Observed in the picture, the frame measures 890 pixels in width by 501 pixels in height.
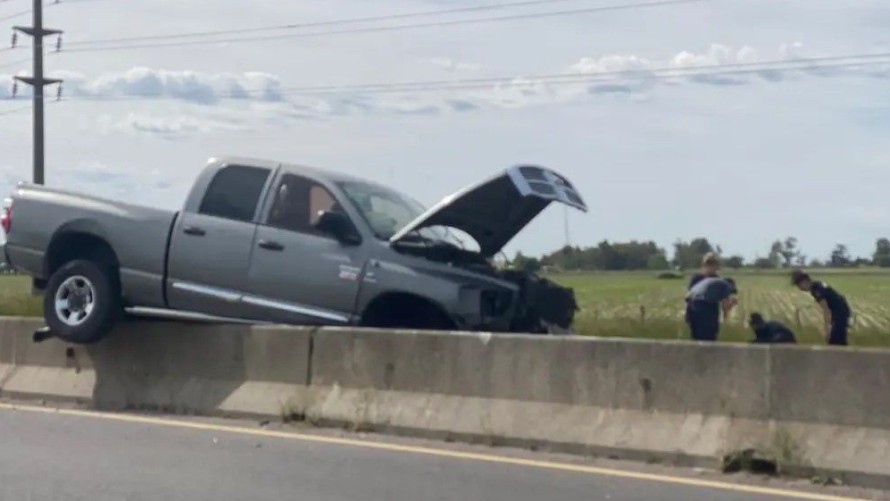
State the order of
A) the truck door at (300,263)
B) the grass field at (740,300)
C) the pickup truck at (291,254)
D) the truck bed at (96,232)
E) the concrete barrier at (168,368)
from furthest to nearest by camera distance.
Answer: the grass field at (740,300) < the truck bed at (96,232) < the truck door at (300,263) < the pickup truck at (291,254) < the concrete barrier at (168,368)

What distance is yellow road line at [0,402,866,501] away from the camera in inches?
378

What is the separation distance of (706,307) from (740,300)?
20.1 meters

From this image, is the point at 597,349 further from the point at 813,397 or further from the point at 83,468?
the point at 83,468

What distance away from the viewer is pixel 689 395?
10594 millimetres

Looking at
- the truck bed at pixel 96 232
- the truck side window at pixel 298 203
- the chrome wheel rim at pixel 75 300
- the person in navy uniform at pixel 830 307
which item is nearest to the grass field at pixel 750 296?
the person in navy uniform at pixel 830 307

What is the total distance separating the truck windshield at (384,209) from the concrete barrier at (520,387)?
1.43 metres

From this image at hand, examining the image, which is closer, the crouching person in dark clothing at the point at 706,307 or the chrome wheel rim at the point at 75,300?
the chrome wheel rim at the point at 75,300

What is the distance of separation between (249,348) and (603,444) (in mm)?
3471

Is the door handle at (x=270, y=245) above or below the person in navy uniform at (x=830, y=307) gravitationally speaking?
above

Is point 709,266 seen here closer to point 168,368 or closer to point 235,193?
point 235,193

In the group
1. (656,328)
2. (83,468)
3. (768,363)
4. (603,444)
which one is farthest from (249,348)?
(656,328)

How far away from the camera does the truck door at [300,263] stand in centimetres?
1349

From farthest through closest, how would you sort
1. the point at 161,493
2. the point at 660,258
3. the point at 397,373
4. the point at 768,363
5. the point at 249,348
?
1. the point at 660,258
2. the point at 249,348
3. the point at 397,373
4. the point at 768,363
5. the point at 161,493

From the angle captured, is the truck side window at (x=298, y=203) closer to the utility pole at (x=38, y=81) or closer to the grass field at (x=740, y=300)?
the grass field at (x=740, y=300)
